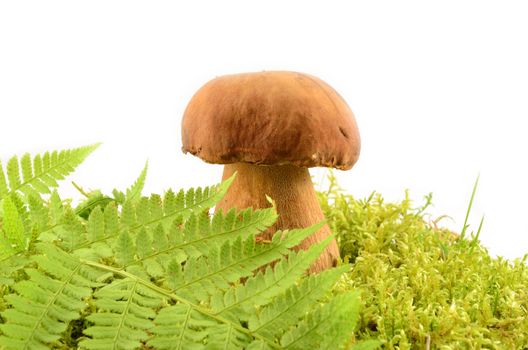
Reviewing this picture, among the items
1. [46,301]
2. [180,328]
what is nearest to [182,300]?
[180,328]

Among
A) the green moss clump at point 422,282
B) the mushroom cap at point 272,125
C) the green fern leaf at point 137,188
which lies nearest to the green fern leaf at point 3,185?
the green fern leaf at point 137,188

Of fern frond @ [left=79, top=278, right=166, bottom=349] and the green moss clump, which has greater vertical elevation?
fern frond @ [left=79, top=278, right=166, bottom=349]

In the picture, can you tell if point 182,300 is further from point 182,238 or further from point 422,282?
point 422,282

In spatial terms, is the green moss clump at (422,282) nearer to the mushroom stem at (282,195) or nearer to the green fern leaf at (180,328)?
the mushroom stem at (282,195)

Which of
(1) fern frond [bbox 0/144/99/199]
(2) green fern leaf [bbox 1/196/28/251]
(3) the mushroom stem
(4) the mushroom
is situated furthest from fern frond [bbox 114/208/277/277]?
(3) the mushroom stem

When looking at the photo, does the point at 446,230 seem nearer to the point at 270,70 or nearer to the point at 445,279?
the point at 445,279

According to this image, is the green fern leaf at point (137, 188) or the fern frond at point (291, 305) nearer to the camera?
the fern frond at point (291, 305)

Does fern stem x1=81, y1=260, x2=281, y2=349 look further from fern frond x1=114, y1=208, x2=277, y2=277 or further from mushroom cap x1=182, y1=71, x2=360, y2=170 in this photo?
mushroom cap x1=182, y1=71, x2=360, y2=170
